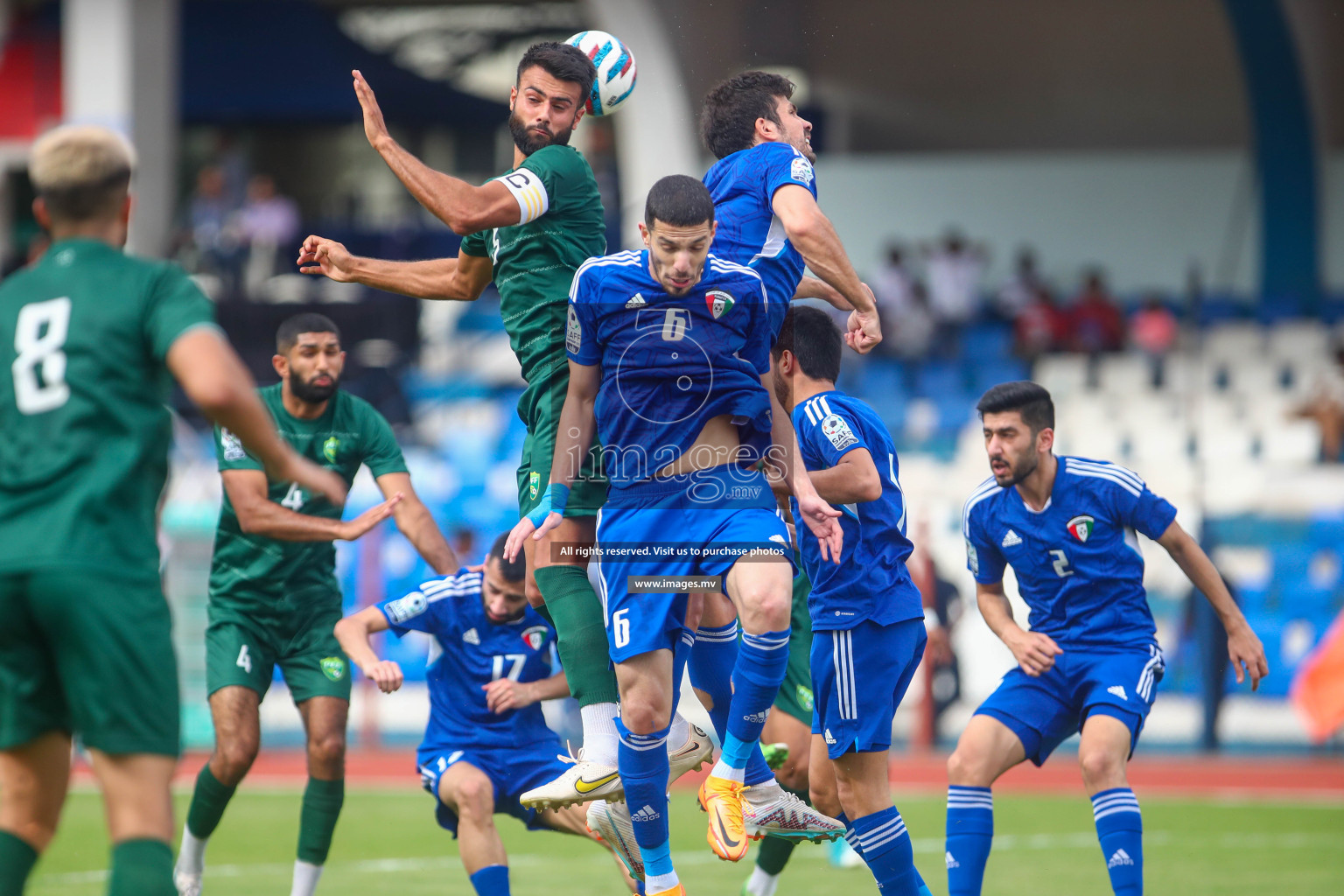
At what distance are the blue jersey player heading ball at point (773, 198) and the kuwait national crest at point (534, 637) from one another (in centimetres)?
226

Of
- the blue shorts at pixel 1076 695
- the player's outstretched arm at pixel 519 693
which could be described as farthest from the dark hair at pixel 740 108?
the blue shorts at pixel 1076 695

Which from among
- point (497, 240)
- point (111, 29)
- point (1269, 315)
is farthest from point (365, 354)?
point (497, 240)

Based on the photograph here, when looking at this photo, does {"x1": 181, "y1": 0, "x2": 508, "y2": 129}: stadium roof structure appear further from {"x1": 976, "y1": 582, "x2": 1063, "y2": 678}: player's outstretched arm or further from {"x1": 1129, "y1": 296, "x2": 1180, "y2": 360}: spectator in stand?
{"x1": 976, "y1": 582, "x2": 1063, "y2": 678}: player's outstretched arm

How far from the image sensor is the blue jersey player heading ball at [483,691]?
7.37m

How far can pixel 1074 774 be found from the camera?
14.6m

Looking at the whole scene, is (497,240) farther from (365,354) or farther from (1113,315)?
(1113,315)

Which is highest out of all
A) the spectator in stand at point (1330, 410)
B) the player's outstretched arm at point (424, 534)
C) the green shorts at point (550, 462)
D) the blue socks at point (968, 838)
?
the spectator in stand at point (1330, 410)

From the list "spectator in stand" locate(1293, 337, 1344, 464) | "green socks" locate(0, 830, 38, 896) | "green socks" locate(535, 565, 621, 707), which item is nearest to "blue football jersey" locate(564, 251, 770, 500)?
"green socks" locate(535, 565, 621, 707)

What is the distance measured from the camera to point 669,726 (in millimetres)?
6148

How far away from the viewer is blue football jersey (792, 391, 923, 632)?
6727mm

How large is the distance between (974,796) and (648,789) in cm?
176

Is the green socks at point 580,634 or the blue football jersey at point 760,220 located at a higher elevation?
the blue football jersey at point 760,220

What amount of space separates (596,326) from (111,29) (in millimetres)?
16569

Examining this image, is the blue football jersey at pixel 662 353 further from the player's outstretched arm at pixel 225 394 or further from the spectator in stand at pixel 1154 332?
the spectator in stand at pixel 1154 332
